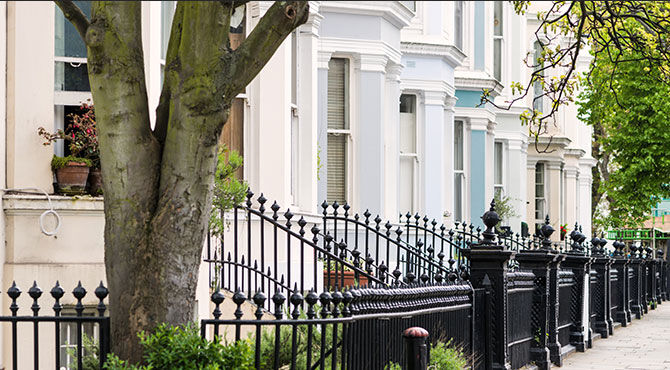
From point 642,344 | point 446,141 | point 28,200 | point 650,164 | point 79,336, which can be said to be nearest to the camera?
point 79,336

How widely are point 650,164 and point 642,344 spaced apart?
46.7ft

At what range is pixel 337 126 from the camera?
1866cm

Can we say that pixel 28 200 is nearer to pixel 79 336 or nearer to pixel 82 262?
pixel 82 262

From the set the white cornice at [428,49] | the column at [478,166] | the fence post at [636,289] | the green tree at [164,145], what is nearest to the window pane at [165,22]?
the green tree at [164,145]

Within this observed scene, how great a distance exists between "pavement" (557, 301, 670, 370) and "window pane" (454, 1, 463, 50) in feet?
23.6

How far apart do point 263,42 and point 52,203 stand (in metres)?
3.42

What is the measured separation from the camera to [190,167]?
7.00m

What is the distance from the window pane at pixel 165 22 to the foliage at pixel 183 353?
5.00 m

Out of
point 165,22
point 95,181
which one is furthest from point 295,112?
point 95,181

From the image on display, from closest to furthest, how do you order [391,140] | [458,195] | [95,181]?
[95,181]
[391,140]
[458,195]

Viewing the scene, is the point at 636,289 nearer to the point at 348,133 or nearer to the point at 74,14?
the point at 348,133

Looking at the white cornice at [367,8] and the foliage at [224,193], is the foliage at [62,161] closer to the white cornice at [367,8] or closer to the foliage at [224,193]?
the foliage at [224,193]

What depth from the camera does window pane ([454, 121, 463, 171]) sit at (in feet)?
84.6

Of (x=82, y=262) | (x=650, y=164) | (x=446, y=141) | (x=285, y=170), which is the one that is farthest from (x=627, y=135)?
(x=82, y=262)
